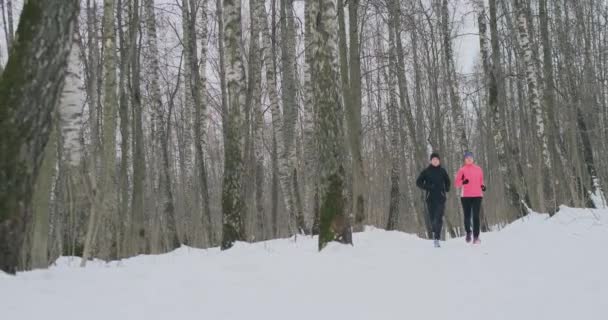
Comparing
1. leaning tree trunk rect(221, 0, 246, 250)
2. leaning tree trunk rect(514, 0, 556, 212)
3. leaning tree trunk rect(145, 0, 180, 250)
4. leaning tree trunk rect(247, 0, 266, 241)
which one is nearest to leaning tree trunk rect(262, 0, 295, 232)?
leaning tree trunk rect(247, 0, 266, 241)

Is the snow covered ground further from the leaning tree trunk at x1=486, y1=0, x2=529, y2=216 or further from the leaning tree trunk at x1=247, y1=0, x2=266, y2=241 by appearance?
the leaning tree trunk at x1=486, y1=0, x2=529, y2=216

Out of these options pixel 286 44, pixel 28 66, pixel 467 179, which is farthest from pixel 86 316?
pixel 286 44

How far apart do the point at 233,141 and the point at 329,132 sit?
2.32 meters

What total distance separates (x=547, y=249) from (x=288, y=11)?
10.7m

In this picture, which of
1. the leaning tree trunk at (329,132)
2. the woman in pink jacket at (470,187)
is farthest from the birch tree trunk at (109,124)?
the woman in pink jacket at (470,187)

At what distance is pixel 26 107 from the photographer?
170 inches

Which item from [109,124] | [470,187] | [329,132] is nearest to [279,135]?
[109,124]

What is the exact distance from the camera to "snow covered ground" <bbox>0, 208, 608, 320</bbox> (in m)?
3.73

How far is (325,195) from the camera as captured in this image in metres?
8.05

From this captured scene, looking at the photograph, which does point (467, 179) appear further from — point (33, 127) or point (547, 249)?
point (33, 127)

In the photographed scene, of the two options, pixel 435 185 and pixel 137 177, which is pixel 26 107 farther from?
pixel 137 177

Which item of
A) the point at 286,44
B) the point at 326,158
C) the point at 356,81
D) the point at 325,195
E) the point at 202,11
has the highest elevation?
the point at 202,11

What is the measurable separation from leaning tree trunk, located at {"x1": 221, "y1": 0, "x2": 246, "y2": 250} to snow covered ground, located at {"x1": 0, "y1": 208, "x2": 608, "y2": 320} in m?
2.26

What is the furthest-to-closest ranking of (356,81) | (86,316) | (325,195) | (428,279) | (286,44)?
(286,44) < (356,81) < (325,195) < (428,279) < (86,316)
